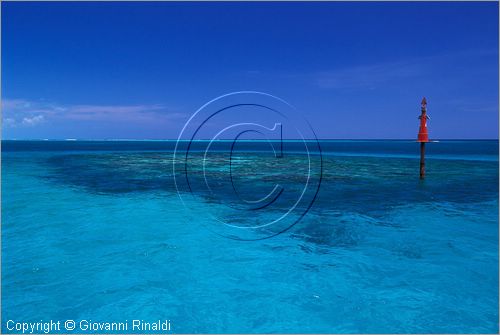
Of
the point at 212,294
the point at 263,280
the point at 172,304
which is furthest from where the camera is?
the point at 263,280

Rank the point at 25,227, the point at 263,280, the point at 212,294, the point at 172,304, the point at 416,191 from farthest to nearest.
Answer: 1. the point at 416,191
2. the point at 25,227
3. the point at 263,280
4. the point at 212,294
5. the point at 172,304

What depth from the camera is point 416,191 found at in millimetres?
23281

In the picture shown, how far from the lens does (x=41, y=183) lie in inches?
1085

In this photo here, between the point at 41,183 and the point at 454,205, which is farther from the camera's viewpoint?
the point at 41,183

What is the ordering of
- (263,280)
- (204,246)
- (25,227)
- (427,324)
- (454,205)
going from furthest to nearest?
(454,205), (25,227), (204,246), (263,280), (427,324)

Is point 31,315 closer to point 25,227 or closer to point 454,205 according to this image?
point 25,227

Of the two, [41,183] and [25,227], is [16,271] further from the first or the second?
[41,183]

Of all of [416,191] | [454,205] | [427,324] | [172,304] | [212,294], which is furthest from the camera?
[416,191]

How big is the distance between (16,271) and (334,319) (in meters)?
9.96

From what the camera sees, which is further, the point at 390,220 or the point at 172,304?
the point at 390,220

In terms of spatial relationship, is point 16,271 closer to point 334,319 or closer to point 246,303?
point 246,303

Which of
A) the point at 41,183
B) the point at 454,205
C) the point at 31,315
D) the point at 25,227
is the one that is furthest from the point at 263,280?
the point at 41,183

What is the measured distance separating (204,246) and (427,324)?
26.3ft

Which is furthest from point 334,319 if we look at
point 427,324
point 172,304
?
point 172,304
